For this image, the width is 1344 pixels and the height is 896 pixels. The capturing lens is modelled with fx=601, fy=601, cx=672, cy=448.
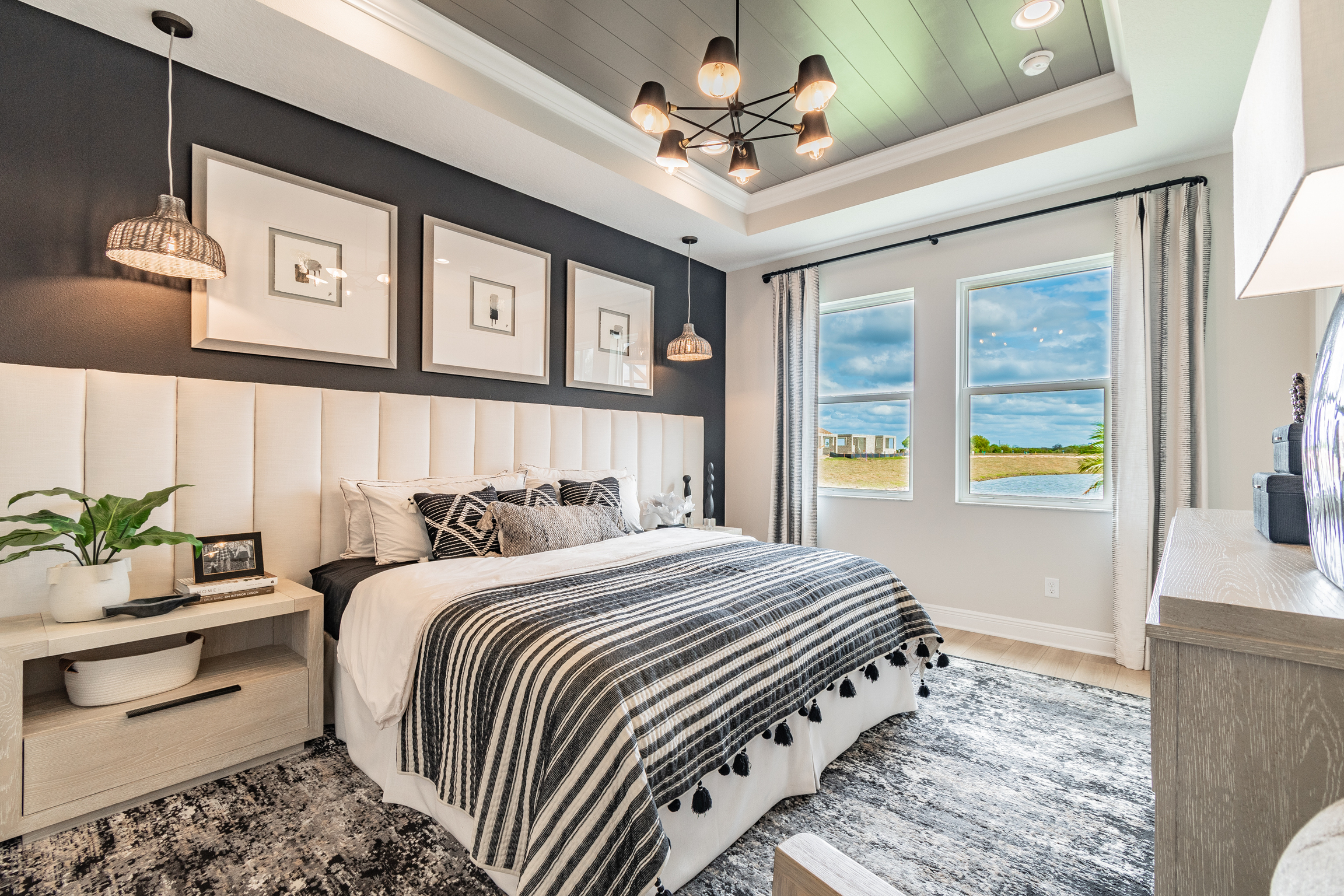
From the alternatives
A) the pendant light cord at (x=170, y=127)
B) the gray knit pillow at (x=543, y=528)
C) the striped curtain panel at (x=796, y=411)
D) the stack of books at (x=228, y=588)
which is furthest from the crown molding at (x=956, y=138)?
the stack of books at (x=228, y=588)

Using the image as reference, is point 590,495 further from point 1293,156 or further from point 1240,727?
point 1293,156

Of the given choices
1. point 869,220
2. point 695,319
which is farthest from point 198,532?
point 869,220

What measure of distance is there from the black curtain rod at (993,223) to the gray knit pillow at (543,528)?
274 cm

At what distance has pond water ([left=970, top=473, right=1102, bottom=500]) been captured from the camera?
3539 mm

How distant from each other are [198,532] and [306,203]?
1.47 m

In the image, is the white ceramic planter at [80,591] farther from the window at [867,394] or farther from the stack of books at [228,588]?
the window at [867,394]

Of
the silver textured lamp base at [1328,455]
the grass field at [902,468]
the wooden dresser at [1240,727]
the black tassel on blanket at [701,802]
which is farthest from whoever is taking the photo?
the grass field at [902,468]

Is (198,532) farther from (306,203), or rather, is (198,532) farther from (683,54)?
(683,54)

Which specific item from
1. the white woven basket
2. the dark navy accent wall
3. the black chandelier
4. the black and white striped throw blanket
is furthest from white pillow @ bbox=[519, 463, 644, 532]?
the black chandelier

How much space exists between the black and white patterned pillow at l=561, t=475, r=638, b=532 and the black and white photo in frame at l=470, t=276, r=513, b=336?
0.96 meters

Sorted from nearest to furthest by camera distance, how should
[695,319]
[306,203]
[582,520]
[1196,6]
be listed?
[1196,6]
[306,203]
[582,520]
[695,319]

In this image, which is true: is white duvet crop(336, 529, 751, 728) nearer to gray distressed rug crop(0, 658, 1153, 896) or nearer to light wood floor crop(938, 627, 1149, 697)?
gray distressed rug crop(0, 658, 1153, 896)

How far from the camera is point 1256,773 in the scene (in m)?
0.54

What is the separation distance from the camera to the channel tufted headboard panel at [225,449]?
2018 millimetres
